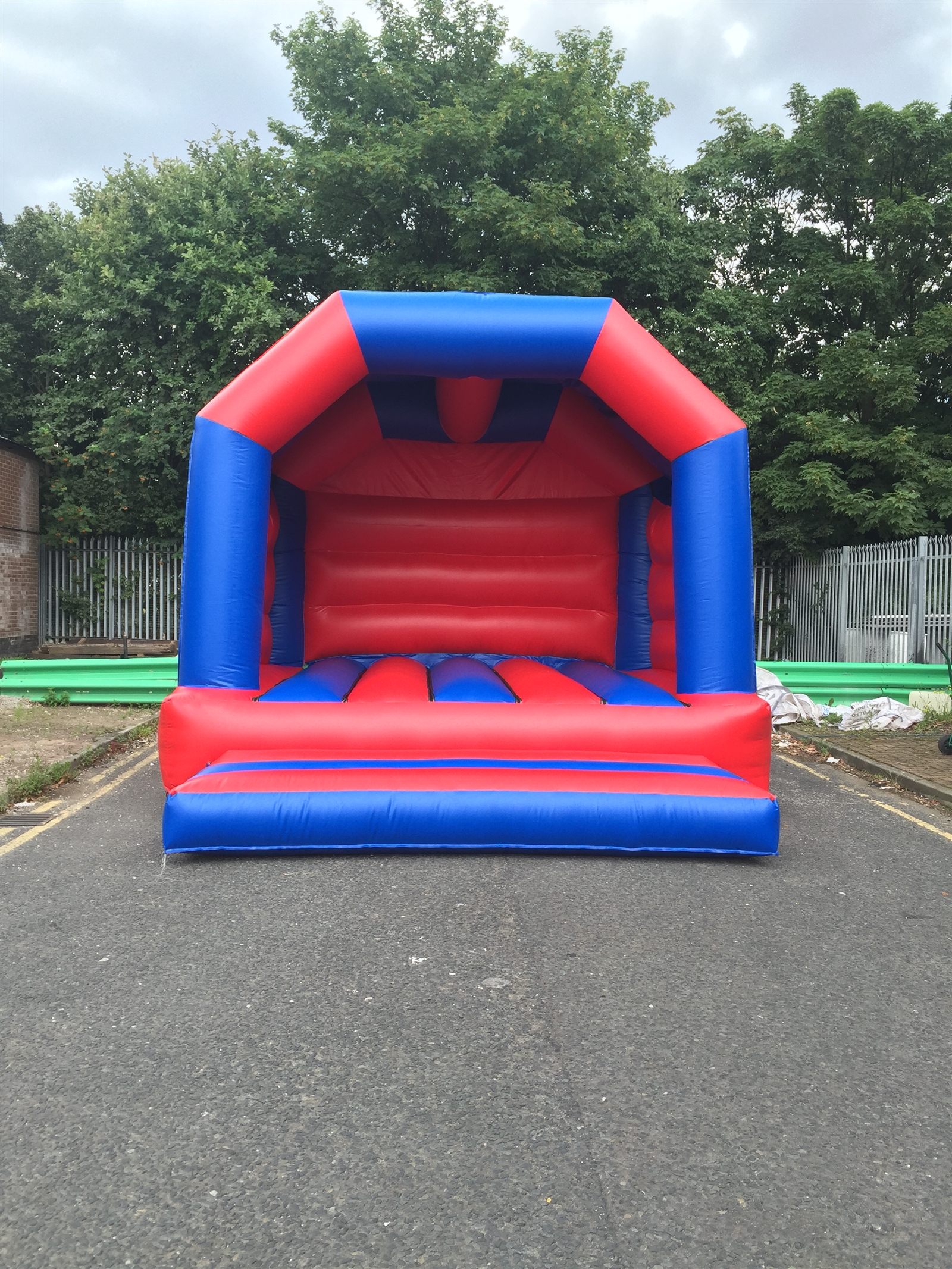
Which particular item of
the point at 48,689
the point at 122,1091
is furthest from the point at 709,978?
the point at 48,689

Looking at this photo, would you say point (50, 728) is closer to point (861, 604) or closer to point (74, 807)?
point (74, 807)

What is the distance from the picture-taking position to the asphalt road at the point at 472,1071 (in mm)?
1963

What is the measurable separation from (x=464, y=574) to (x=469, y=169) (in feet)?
34.2

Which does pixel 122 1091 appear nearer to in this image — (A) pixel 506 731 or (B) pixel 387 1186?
(B) pixel 387 1186

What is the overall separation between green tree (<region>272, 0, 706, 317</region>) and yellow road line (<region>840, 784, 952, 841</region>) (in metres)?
11.2

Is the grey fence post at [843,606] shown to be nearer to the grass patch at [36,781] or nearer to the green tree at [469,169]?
the green tree at [469,169]

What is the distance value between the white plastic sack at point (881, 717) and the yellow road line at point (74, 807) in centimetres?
677

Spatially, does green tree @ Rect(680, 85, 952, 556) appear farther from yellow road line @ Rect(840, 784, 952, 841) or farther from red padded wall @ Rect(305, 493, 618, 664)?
yellow road line @ Rect(840, 784, 952, 841)

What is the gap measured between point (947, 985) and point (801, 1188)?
4.87ft

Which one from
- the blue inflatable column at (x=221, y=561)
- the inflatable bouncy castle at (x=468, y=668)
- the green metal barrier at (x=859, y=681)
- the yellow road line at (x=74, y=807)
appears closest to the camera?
the inflatable bouncy castle at (x=468, y=668)

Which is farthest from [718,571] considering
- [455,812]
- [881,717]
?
[881,717]

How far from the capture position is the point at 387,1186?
2092 millimetres

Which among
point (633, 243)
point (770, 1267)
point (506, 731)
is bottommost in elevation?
point (770, 1267)

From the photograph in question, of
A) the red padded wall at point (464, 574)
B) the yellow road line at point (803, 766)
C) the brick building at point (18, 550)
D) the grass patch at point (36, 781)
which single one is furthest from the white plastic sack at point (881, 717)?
the brick building at point (18, 550)
